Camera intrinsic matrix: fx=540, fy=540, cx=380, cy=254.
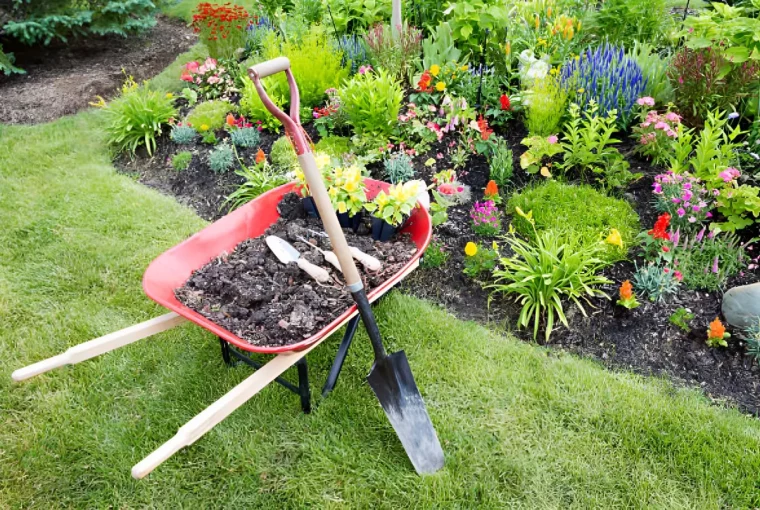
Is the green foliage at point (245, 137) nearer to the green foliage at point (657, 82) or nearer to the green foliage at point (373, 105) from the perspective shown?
the green foliage at point (373, 105)

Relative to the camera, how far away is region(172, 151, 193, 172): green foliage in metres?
3.99

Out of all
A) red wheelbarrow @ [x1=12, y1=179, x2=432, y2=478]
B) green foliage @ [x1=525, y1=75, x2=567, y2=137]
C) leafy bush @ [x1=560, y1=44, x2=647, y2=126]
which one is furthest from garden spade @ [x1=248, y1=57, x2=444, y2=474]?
leafy bush @ [x1=560, y1=44, x2=647, y2=126]

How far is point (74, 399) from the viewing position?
2406 millimetres

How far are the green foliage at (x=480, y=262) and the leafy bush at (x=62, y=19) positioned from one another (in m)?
4.74

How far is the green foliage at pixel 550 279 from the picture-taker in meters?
2.57

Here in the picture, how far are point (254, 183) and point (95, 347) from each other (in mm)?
1814

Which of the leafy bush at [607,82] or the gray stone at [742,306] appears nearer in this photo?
the gray stone at [742,306]

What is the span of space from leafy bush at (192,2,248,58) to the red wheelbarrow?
286cm

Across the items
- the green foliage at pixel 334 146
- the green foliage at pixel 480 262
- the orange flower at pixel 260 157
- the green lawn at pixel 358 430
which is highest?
the orange flower at pixel 260 157

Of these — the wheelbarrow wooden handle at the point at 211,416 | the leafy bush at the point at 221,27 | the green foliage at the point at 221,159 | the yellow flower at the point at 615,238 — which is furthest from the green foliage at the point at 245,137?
the yellow flower at the point at 615,238

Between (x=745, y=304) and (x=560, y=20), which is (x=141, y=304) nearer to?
(x=745, y=304)

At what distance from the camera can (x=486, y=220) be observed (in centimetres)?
300

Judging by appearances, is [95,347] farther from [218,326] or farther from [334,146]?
[334,146]

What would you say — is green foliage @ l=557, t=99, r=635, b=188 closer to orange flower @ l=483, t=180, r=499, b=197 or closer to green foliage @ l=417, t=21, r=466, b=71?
orange flower @ l=483, t=180, r=499, b=197
